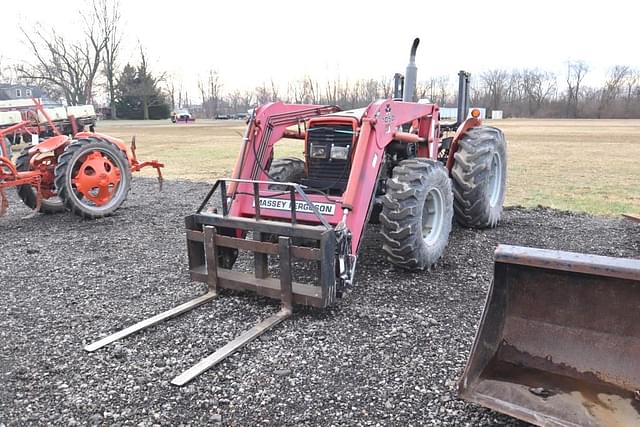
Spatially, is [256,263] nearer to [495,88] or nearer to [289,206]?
[289,206]

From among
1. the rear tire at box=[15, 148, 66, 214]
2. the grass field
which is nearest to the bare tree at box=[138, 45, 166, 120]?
the grass field

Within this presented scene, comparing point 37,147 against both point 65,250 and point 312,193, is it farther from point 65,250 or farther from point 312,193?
point 312,193

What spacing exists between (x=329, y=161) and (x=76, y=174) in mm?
4345

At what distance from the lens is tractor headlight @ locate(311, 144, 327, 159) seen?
207 inches

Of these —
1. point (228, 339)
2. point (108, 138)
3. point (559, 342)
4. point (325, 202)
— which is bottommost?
point (228, 339)

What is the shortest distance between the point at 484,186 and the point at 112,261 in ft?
14.4

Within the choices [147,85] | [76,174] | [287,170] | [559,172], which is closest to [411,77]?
[287,170]

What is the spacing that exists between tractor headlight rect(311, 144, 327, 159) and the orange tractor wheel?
13.1 ft

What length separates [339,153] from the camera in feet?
17.0

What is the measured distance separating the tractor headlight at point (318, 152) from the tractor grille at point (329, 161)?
0.01 meters

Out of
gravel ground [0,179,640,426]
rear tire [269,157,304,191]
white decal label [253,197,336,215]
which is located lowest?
gravel ground [0,179,640,426]

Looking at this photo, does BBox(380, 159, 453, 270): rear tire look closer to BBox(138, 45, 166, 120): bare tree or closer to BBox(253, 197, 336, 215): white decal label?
BBox(253, 197, 336, 215): white decal label

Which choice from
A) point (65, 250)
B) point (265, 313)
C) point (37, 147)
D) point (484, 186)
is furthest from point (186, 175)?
point (265, 313)

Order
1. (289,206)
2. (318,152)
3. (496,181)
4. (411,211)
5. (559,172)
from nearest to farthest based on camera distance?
(411,211) → (289,206) → (318,152) → (496,181) → (559,172)
